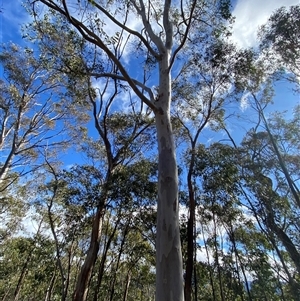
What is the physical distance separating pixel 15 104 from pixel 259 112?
10.2 metres

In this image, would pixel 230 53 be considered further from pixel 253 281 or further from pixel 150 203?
pixel 253 281

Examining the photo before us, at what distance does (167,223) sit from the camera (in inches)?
84.7

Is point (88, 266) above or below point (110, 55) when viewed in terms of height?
below

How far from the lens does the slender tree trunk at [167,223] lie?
179cm

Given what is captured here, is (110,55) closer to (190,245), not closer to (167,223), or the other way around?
(167,223)

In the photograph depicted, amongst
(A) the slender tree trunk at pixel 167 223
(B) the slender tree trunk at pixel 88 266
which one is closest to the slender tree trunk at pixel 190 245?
(B) the slender tree trunk at pixel 88 266

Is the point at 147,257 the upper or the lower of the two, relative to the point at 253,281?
upper

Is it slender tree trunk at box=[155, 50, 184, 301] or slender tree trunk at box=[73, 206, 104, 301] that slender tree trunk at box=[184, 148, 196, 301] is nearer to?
slender tree trunk at box=[73, 206, 104, 301]

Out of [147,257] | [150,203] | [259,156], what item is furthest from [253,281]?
[150,203]

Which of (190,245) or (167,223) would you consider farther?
(190,245)

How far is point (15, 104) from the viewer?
869 cm

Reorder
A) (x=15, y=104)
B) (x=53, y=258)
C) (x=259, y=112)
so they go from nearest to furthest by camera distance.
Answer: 1. (x=15, y=104)
2. (x=259, y=112)
3. (x=53, y=258)

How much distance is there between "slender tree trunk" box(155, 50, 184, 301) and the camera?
5.87ft

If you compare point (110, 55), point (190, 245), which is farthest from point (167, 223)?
point (190, 245)
